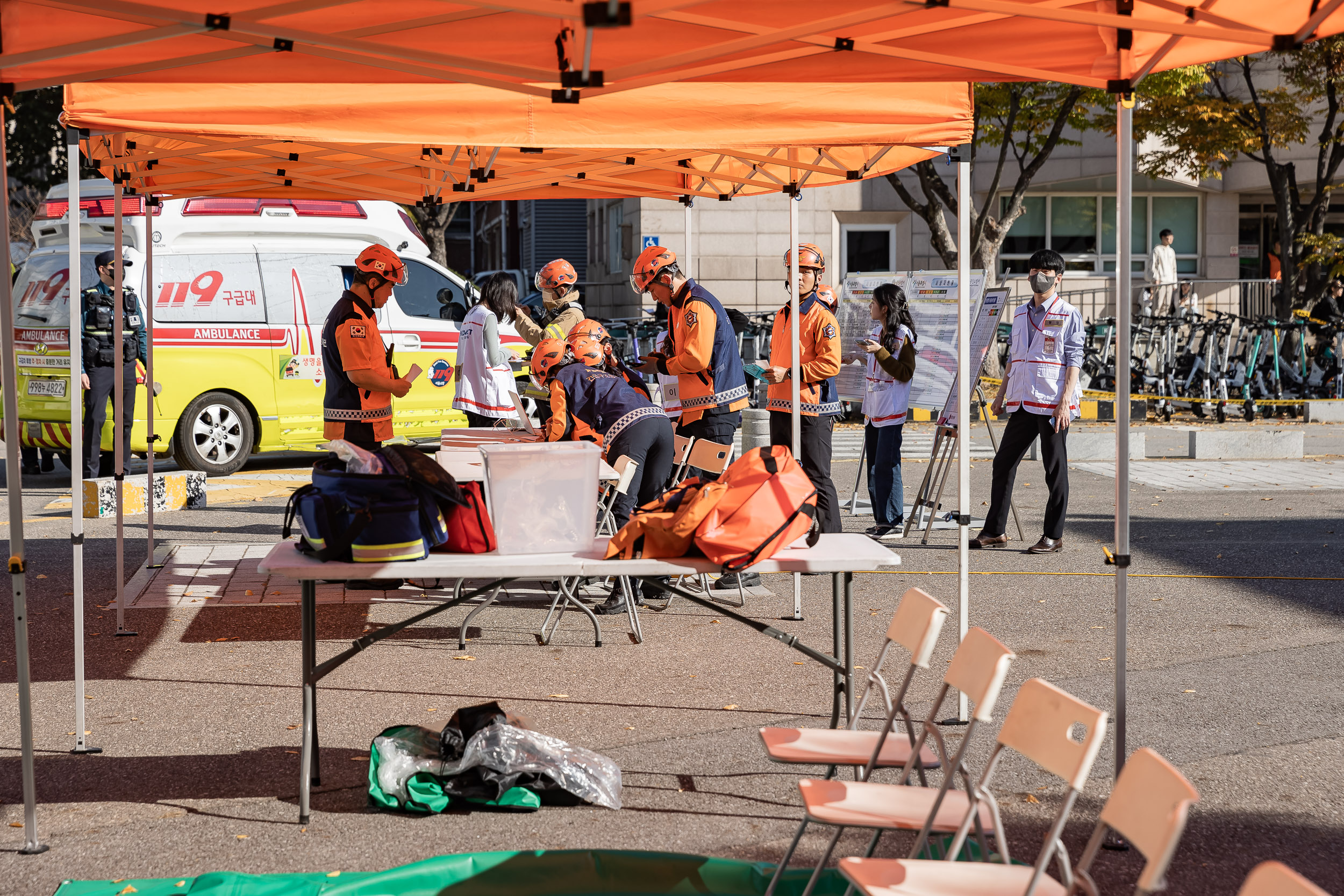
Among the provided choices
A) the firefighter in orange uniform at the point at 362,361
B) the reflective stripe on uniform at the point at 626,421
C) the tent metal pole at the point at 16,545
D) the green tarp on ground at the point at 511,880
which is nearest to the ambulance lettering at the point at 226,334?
the firefighter in orange uniform at the point at 362,361

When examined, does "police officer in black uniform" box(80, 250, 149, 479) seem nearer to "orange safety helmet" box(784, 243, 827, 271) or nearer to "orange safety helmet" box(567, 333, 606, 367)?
"orange safety helmet" box(567, 333, 606, 367)

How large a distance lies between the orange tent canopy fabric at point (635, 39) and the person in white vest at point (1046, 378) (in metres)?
4.69

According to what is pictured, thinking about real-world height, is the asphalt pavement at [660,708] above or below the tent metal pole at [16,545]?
below

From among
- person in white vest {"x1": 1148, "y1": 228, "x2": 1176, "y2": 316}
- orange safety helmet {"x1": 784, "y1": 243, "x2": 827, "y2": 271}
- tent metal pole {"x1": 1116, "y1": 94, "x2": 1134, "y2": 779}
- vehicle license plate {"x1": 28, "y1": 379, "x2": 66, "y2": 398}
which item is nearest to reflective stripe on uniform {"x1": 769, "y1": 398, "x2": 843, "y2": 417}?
orange safety helmet {"x1": 784, "y1": 243, "x2": 827, "y2": 271}

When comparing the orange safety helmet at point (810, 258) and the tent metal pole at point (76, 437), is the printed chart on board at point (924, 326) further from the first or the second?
the tent metal pole at point (76, 437)

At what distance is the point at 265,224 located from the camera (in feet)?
46.7

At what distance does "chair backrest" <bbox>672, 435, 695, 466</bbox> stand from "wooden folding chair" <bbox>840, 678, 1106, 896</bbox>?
4.92 meters

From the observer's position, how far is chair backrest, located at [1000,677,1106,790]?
9.43ft

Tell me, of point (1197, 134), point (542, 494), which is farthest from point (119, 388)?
point (1197, 134)

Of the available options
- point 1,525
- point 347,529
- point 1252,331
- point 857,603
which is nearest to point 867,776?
point 347,529

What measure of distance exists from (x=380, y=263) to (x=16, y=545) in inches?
138

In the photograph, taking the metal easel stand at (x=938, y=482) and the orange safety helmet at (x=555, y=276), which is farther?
the metal easel stand at (x=938, y=482)

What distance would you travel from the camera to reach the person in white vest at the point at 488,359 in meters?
10.1

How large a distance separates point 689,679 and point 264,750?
2069 millimetres
